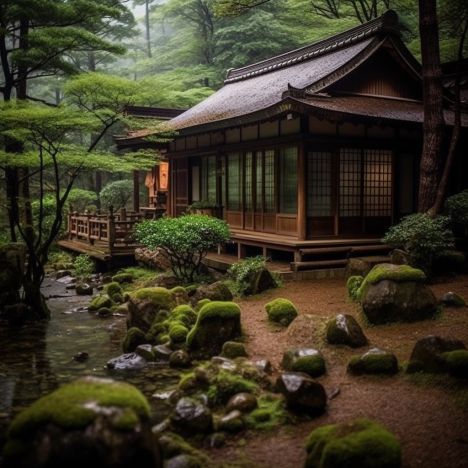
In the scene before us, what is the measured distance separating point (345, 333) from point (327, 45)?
14210 millimetres

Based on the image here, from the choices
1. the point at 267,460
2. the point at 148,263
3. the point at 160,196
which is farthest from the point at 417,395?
the point at 160,196

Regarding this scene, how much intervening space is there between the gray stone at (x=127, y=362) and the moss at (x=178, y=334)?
69 centimetres

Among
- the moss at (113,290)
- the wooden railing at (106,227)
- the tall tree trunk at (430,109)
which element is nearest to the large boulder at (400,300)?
the tall tree trunk at (430,109)

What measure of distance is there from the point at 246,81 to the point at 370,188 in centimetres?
976

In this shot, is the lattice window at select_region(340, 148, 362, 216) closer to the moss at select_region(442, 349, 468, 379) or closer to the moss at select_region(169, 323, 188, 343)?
the moss at select_region(169, 323, 188, 343)

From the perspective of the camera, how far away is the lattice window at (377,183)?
52.2ft

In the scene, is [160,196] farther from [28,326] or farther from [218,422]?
[218,422]

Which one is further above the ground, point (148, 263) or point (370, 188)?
point (370, 188)

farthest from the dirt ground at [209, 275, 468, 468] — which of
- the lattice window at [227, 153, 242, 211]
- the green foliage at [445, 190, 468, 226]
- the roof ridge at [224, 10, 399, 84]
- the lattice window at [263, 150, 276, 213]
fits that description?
the roof ridge at [224, 10, 399, 84]

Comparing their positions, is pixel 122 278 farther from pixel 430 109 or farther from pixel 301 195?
pixel 430 109

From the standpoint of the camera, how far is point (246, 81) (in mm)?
23062

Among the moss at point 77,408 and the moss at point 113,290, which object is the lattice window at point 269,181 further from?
the moss at point 77,408

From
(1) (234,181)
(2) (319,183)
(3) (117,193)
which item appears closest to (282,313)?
(2) (319,183)

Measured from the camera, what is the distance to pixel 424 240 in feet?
37.2
